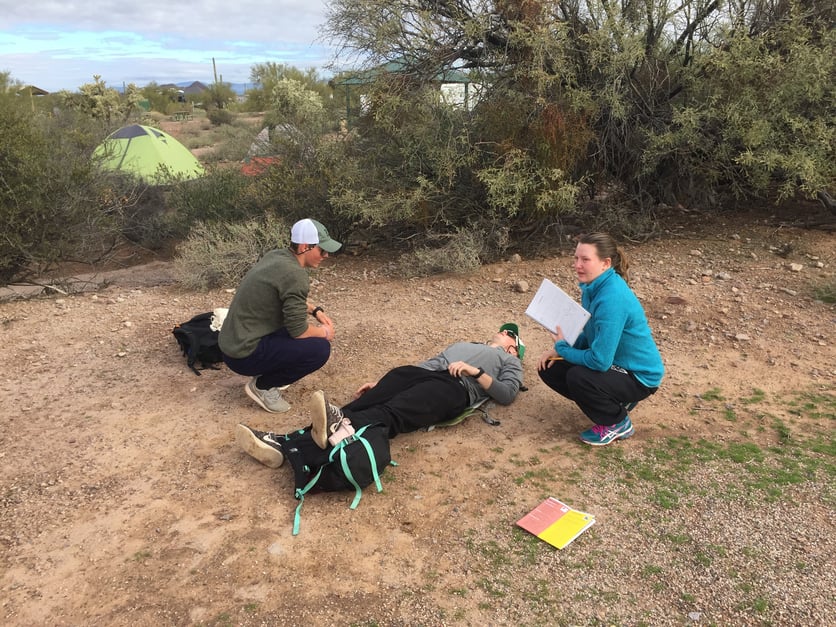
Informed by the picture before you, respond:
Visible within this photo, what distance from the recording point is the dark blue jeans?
3.88 metres

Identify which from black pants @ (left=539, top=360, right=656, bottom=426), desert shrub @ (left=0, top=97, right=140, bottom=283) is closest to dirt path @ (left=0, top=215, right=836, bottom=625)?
black pants @ (left=539, top=360, right=656, bottom=426)

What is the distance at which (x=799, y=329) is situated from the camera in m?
5.19

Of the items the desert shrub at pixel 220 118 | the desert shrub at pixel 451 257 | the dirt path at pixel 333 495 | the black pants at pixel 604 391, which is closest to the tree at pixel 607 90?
the desert shrub at pixel 451 257

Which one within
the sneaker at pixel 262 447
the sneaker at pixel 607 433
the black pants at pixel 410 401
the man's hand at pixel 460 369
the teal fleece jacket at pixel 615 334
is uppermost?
the teal fleece jacket at pixel 615 334

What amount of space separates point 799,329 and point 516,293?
2.50 meters

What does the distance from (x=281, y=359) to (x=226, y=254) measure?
3665 millimetres

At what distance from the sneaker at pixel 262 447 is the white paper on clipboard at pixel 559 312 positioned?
1633mm

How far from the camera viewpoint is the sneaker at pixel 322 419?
3.01 metres

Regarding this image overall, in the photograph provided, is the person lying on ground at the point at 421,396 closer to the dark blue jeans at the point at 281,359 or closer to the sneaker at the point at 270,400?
the dark blue jeans at the point at 281,359

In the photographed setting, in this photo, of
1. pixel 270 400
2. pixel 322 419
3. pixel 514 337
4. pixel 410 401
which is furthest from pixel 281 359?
pixel 514 337

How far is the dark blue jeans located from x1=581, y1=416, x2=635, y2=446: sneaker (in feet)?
5.64

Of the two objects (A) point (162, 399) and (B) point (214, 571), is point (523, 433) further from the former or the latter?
(A) point (162, 399)

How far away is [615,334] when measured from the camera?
333 centimetres

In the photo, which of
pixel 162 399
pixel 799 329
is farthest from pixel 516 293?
pixel 162 399
